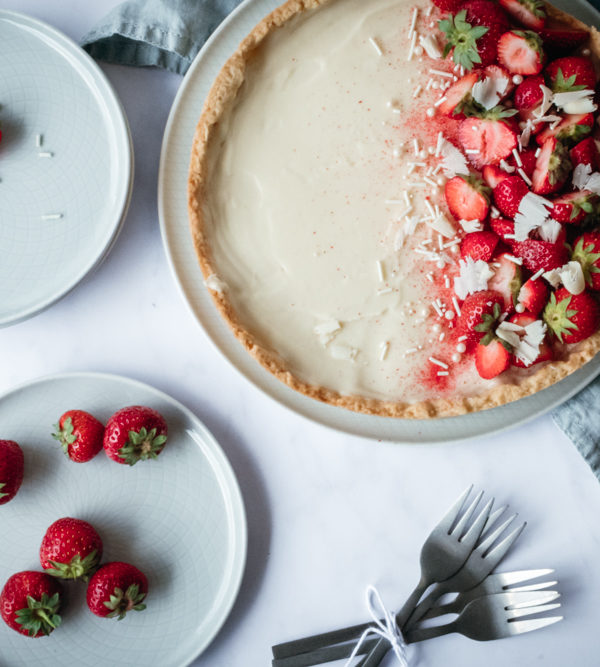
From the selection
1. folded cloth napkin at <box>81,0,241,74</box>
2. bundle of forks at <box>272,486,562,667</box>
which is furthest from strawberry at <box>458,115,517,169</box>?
bundle of forks at <box>272,486,562,667</box>

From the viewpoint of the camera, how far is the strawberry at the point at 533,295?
179cm

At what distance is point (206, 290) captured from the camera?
6.45 ft

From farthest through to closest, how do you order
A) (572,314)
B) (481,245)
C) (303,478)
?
(303,478) < (481,245) < (572,314)

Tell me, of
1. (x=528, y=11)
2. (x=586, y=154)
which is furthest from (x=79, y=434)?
(x=528, y=11)

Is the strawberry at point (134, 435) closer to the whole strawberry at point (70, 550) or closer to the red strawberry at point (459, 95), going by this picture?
the whole strawberry at point (70, 550)

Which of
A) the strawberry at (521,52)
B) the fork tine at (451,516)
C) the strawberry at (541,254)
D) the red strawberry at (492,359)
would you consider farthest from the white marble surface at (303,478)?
the strawberry at (521,52)

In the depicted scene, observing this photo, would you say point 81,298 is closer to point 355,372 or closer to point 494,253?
point 355,372

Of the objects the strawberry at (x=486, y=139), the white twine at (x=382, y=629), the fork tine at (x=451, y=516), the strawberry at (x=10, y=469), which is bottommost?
the white twine at (x=382, y=629)

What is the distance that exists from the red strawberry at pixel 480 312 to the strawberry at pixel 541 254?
0.13 m

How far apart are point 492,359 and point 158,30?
1438mm

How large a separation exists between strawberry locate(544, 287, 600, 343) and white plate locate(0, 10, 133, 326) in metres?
1.35

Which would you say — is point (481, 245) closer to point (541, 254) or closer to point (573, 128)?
point (541, 254)

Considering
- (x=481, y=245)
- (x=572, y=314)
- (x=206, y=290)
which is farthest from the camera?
(x=206, y=290)

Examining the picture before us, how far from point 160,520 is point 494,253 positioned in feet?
4.35
